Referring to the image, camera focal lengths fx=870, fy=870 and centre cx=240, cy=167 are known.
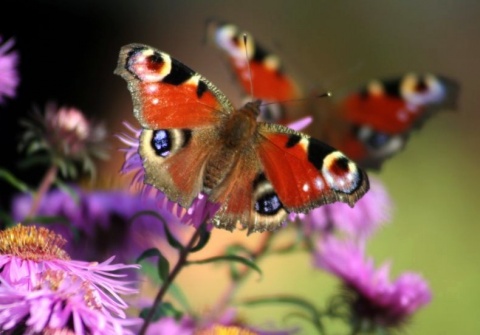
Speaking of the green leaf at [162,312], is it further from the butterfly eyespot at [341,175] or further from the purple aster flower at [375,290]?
the purple aster flower at [375,290]

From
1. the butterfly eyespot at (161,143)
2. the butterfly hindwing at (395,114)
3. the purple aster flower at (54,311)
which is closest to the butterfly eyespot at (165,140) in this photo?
the butterfly eyespot at (161,143)

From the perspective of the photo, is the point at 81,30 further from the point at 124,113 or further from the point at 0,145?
the point at 0,145

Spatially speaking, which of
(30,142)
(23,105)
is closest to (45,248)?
(30,142)

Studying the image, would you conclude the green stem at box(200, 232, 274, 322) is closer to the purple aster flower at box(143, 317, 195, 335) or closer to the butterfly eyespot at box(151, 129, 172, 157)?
the purple aster flower at box(143, 317, 195, 335)

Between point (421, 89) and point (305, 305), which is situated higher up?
point (421, 89)

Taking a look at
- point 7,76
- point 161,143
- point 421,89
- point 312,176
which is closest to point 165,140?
point 161,143

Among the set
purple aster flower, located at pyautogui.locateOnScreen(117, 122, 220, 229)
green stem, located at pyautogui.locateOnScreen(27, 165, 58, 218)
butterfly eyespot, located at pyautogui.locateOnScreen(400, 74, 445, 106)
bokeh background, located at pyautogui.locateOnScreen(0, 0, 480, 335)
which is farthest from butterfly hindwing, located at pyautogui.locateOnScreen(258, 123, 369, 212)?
bokeh background, located at pyautogui.locateOnScreen(0, 0, 480, 335)

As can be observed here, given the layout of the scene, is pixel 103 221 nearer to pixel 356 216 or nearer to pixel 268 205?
pixel 268 205

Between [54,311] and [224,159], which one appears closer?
[54,311]
